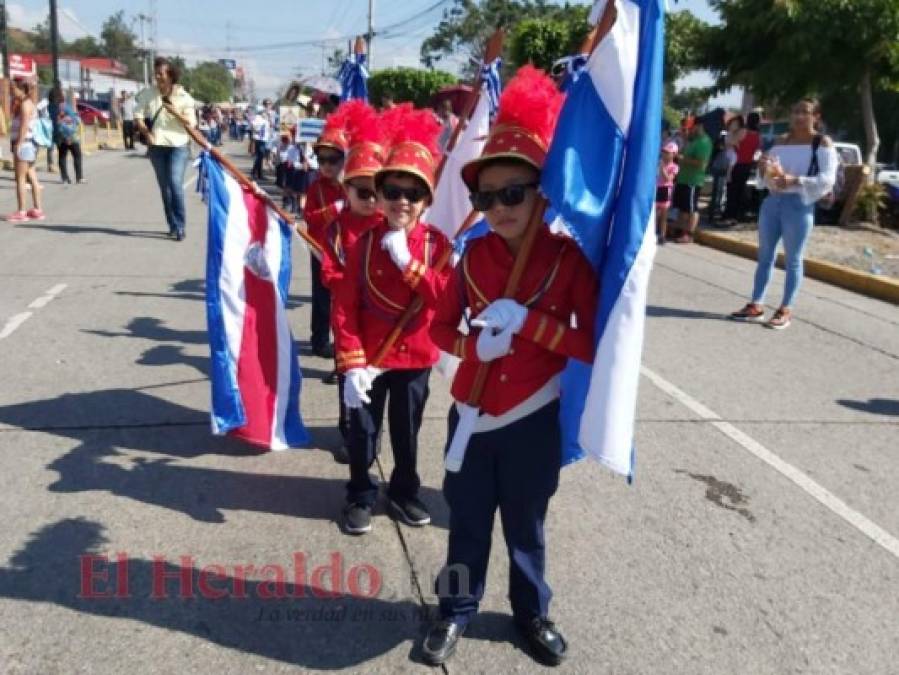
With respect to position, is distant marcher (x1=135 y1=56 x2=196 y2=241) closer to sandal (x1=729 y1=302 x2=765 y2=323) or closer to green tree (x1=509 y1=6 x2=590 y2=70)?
sandal (x1=729 y1=302 x2=765 y2=323)

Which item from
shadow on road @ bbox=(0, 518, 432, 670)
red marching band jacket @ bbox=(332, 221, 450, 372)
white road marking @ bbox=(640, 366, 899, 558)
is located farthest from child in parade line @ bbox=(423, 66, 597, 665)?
white road marking @ bbox=(640, 366, 899, 558)

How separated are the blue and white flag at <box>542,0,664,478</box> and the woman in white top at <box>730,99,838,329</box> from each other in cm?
529

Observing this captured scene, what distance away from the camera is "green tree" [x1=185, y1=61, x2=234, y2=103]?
328 ft

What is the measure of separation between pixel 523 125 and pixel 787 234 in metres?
Result: 5.69

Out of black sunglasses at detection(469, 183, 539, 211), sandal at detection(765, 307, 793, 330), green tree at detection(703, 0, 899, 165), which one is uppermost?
green tree at detection(703, 0, 899, 165)

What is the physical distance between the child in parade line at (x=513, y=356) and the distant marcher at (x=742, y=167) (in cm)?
1254

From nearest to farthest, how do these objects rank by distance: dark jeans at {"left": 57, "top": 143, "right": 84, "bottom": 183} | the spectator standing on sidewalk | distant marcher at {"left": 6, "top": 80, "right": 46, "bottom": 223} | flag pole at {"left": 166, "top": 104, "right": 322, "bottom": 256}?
flag pole at {"left": 166, "top": 104, "right": 322, "bottom": 256}
distant marcher at {"left": 6, "top": 80, "right": 46, "bottom": 223}
dark jeans at {"left": 57, "top": 143, "right": 84, "bottom": 183}
the spectator standing on sidewalk

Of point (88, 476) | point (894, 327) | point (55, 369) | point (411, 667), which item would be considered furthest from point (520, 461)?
point (894, 327)

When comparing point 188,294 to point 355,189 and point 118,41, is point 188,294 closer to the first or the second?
point 355,189

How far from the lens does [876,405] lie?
5.46m

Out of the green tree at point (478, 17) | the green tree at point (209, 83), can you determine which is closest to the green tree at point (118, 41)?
the green tree at point (209, 83)

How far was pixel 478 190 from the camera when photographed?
2512 millimetres

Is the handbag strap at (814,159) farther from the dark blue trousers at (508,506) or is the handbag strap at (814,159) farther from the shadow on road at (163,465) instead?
the dark blue trousers at (508,506)

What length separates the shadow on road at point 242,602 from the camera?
271cm
